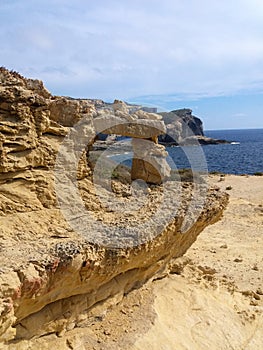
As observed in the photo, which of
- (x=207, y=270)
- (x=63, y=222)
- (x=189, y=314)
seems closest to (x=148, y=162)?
(x=63, y=222)

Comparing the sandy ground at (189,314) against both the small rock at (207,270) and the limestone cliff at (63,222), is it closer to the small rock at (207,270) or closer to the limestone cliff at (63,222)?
the small rock at (207,270)

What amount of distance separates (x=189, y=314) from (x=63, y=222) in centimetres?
308

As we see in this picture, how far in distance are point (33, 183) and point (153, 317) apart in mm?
3062

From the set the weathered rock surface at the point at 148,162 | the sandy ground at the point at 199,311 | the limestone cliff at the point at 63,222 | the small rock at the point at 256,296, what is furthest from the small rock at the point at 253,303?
the weathered rock surface at the point at 148,162

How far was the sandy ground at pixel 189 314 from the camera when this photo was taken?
6027 millimetres

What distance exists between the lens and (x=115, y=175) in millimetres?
7703

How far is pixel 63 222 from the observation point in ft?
19.9

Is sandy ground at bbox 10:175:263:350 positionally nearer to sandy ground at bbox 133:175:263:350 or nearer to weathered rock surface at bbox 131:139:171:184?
sandy ground at bbox 133:175:263:350

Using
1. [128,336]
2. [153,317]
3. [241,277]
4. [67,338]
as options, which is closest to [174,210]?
[153,317]

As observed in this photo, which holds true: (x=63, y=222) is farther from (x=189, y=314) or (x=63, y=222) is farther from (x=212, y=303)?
(x=212, y=303)

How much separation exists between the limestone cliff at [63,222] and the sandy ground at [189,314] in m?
0.25

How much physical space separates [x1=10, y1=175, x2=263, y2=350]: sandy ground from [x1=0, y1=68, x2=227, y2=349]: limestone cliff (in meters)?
0.25

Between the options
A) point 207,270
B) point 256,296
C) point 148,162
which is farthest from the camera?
point 207,270

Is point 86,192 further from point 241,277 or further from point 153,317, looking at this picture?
point 241,277
